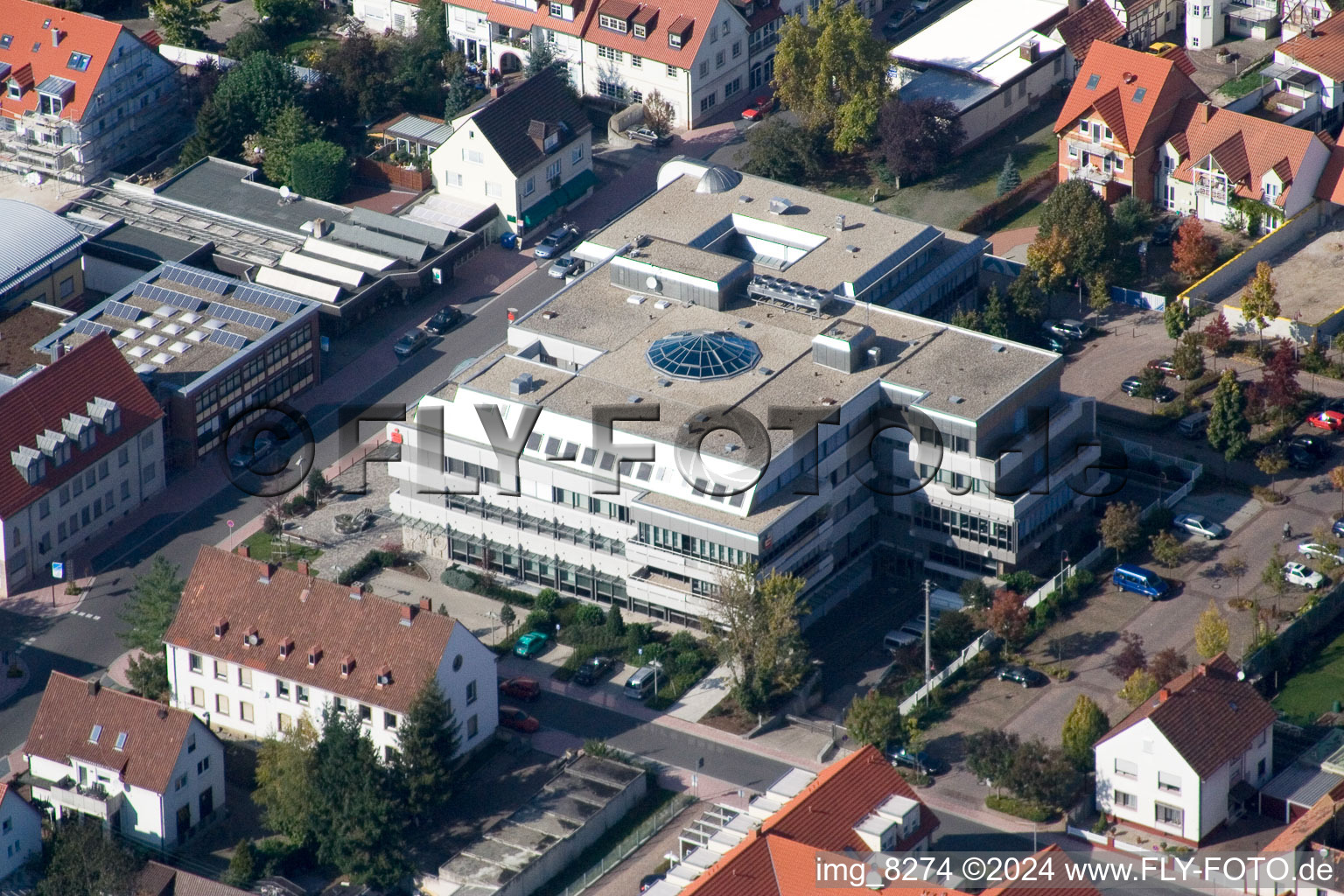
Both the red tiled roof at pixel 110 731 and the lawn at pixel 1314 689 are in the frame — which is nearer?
the red tiled roof at pixel 110 731

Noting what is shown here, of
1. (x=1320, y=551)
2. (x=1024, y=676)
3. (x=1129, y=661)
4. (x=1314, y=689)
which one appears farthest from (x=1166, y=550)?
(x=1024, y=676)

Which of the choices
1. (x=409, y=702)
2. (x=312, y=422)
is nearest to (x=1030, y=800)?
(x=409, y=702)

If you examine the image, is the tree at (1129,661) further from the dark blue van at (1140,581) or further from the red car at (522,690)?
the red car at (522,690)

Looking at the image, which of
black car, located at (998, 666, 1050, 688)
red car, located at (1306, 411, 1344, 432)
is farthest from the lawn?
red car, located at (1306, 411, 1344, 432)

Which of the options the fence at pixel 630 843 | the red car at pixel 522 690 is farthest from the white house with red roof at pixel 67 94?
the fence at pixel 630 843

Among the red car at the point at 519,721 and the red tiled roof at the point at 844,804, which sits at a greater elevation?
the red tiled roof at the point at 844,804
